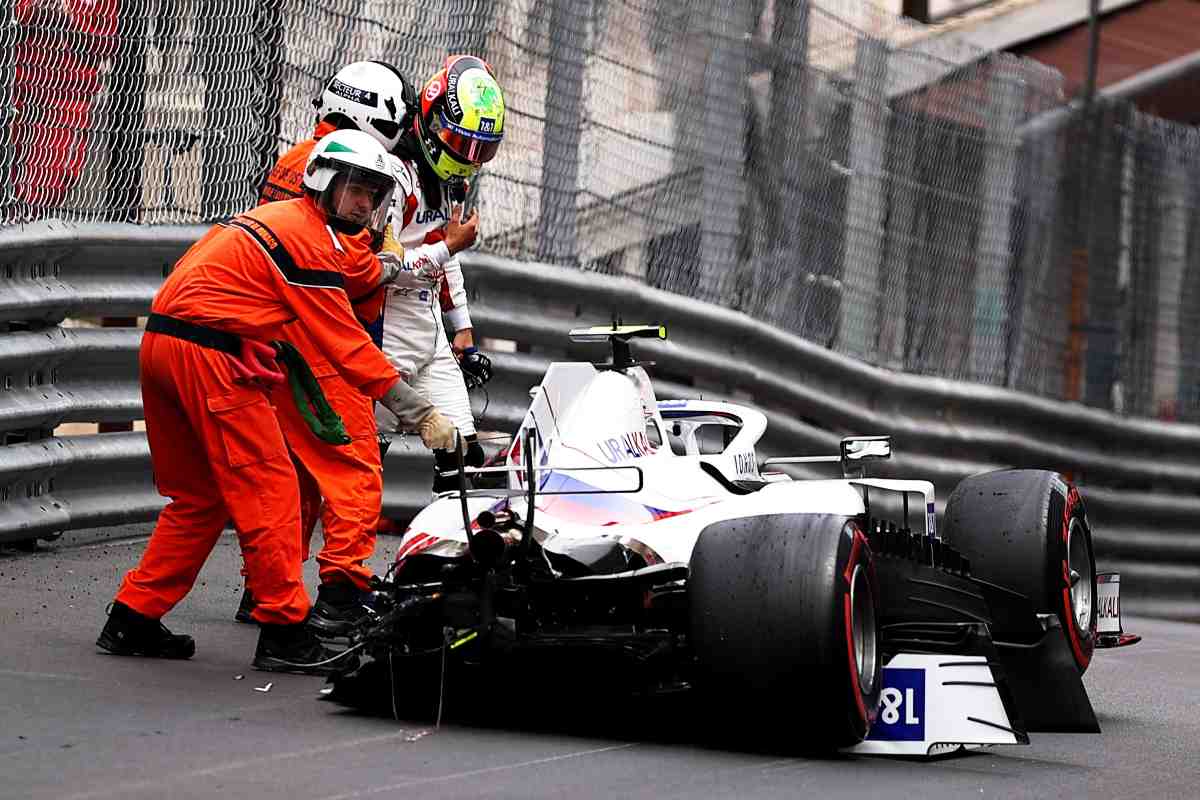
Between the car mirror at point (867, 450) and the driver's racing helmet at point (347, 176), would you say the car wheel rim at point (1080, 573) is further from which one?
the driver's racing helmet at point (347, 176)

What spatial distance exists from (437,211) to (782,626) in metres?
2.99

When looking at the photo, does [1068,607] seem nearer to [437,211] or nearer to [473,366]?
[473,366]

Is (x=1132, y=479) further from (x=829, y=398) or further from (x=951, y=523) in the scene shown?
(x=951, y=523)

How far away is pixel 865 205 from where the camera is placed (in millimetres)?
12852

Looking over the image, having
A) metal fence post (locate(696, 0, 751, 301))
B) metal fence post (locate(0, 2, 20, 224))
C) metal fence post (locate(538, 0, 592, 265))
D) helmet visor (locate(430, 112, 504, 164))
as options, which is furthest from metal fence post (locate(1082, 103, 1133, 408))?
metal fence post (locate(0, 2, 20, 224))

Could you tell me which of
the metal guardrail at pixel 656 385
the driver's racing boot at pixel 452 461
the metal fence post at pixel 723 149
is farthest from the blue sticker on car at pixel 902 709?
the metal fence post at pixel 723 149

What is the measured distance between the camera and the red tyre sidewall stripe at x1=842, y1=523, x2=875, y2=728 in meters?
5.30

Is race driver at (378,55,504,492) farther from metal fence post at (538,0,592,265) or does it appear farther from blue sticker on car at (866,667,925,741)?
metal fence post at (538,0,592,265)

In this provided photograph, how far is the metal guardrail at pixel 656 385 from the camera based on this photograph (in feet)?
28.4

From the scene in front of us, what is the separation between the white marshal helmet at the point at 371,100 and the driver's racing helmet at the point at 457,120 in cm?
9

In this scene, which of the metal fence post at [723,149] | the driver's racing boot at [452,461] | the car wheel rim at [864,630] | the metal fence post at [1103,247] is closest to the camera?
the car wheel rim at [864,630]

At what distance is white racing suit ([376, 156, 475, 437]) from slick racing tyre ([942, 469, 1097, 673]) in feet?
6.24

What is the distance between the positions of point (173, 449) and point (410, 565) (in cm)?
103

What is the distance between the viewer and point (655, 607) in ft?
18.7
